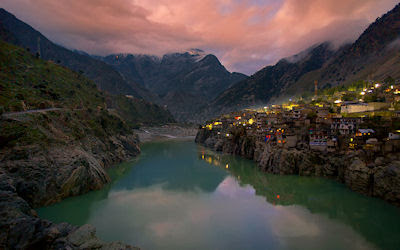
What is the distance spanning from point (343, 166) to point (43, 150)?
140ft

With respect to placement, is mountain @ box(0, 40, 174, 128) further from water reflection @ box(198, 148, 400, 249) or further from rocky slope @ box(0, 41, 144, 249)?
water reflection @ box(198, 148, 400, 249)

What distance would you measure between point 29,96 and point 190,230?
4047 cm

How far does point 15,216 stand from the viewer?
1734cm

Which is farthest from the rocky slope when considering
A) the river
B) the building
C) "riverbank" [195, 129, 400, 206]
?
the building

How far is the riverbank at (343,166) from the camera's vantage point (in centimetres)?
2966

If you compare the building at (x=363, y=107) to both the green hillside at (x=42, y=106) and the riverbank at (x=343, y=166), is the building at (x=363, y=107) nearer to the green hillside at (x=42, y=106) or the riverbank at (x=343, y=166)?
the riverbank at (x=343, y=166)

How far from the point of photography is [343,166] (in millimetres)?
38625

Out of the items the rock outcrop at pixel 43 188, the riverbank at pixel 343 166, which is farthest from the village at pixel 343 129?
the rock outcrop at pixel 43 188

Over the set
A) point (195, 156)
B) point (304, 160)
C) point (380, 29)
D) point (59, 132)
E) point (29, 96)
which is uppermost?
point (380, 29)

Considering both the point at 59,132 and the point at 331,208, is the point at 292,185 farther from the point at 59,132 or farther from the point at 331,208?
the point at 59,132

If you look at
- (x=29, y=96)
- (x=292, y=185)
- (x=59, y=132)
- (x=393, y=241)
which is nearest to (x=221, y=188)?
(x=292, y=185)

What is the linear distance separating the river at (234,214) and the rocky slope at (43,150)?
9.42 feet

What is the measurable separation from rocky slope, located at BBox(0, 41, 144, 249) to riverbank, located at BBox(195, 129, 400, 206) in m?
30.5

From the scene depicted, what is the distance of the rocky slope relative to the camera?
1783cm
